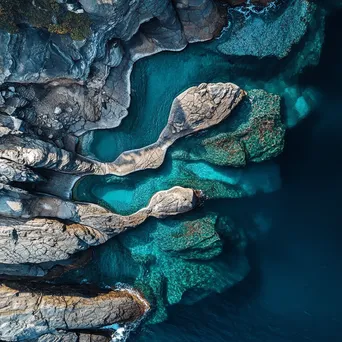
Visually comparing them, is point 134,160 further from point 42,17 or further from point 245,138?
point 42,17

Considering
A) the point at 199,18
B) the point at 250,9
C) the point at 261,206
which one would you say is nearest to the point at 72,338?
the point at 261,206

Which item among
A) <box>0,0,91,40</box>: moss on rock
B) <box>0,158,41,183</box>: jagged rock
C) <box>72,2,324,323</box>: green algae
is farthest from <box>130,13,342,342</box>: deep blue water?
<box>0,0,91,40</box>: moss on rock

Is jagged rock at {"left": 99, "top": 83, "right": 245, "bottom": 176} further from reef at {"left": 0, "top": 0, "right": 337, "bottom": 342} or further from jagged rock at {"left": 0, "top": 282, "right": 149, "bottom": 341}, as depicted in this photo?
jagged rock at {"left": 0, "top": 282, "right": 149, "bottom": 341}

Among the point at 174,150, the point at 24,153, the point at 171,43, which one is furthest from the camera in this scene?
the point at 174,150

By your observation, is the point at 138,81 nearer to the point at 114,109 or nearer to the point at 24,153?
the point at 114,109

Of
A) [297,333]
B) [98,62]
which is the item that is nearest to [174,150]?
[98,62]

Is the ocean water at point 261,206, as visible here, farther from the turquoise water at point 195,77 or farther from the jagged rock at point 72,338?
the jagged rock at point 72,338

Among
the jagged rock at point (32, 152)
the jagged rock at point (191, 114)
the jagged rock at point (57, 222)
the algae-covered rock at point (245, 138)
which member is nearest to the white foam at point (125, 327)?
the jagged rock at point (57, 222)

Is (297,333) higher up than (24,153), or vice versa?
(24,153)

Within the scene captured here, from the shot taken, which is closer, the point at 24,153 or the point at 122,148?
the point at 24,153
